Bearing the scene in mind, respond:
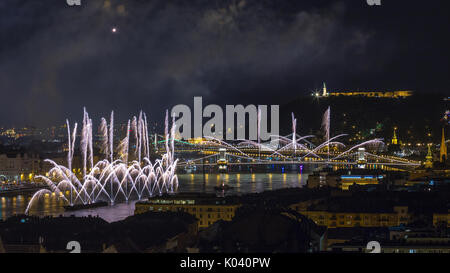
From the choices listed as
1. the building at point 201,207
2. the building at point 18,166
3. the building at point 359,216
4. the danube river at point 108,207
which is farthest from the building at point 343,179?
the building at point 18,166

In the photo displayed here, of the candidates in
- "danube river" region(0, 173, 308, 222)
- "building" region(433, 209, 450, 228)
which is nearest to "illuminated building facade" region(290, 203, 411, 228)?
"building" region(433, 209, 450, 228)

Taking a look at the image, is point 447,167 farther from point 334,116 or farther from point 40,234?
point 334,116

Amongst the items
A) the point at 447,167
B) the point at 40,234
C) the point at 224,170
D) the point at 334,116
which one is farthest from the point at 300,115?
the point at 40,234

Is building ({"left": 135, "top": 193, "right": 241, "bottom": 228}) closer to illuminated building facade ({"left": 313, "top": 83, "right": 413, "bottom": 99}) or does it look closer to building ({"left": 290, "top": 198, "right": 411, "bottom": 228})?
building ({"left": 290, "top": 198, "right": 411, "bottom": 228})

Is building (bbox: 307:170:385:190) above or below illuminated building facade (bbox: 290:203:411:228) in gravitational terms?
above

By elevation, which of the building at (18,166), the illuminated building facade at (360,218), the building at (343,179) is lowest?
the illuminated building facade at (360,218)

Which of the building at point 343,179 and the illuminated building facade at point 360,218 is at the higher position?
the building at point 343,179

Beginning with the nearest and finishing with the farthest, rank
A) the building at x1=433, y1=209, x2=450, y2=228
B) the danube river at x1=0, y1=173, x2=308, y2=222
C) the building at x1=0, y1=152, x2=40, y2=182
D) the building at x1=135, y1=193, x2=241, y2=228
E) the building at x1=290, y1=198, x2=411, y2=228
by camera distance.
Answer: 1. the building at x1=433, y1=209, x2=450, y2=228
2. the building at x1=290, y1=198, x2=411, y2=228
3. the building at x1=135, y1=193, x2=241, y2=228
4. the danube river at x1=0, y1=173, x2=308, y2=222
5. the building at x1=0, y1=152, x2=40, y2=182

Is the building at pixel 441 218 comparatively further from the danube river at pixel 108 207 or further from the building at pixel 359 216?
the danube river at pixel 108 207
